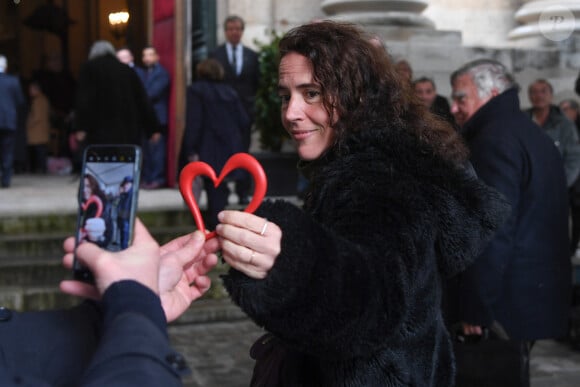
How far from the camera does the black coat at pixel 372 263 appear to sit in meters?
1.77

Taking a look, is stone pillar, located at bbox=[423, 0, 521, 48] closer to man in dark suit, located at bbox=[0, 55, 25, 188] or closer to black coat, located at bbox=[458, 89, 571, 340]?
man in dark suit, located at bbox=[0, 55, 25, 188]

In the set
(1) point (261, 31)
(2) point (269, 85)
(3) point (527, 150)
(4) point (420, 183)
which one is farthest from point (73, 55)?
(4) point (420, 183)

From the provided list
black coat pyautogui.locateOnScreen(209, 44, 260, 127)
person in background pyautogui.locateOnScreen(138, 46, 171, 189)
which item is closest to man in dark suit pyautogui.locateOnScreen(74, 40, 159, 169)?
black coat pyautogui.locateOnScreen(209, 44, 260, 127)

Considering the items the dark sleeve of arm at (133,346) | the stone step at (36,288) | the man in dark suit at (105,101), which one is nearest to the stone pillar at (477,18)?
the man in dark suit at (105,101)

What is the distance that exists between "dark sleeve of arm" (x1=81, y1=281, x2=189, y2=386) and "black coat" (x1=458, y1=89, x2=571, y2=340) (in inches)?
102

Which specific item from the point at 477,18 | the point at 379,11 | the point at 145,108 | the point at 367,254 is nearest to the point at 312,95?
the point at 367,254

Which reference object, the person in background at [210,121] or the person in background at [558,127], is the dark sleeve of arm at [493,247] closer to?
the person in background at [558,127]

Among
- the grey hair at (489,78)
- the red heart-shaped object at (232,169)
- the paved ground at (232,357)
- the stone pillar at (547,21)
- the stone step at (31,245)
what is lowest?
the paved ground at (232,357)

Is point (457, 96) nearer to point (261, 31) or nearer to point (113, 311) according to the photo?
point (113, 311)

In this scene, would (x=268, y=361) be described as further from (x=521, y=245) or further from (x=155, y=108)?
(x=155, y=108)

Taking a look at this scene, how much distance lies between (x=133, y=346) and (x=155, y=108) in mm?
9767

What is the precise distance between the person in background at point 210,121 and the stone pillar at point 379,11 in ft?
11.8

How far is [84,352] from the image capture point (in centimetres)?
148

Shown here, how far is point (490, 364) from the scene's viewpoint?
3.57 m
